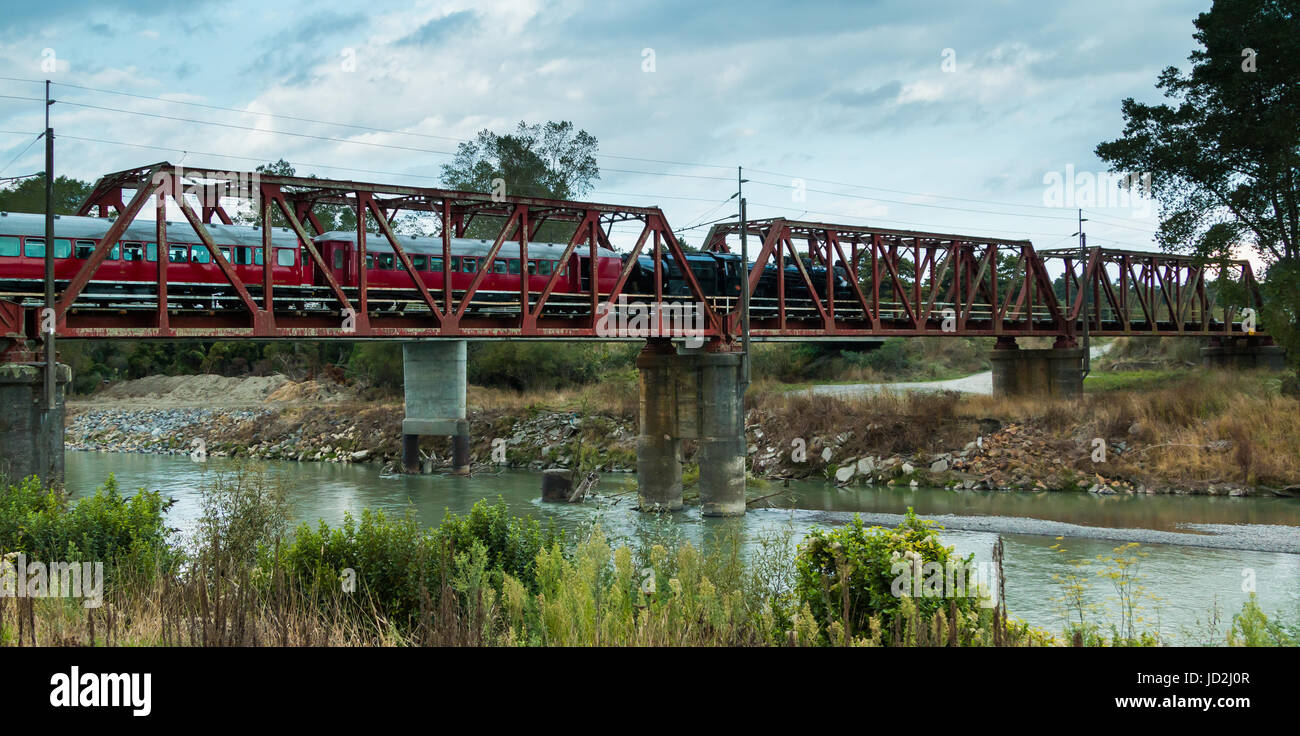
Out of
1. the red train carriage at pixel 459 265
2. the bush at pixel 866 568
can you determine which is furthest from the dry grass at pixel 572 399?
the bush at pixel 866 568

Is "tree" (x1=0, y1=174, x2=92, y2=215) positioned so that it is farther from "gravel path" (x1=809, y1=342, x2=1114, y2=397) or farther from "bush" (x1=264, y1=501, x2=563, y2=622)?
"bush" (x1=264, y1=501, x2=563, y2=622)

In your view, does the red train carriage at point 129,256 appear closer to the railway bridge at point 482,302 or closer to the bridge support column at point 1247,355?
the railway bridge at point 482,302

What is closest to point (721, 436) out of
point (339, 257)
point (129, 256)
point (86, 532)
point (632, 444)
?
point (339, 257)

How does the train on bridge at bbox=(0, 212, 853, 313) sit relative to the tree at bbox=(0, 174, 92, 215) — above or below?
below

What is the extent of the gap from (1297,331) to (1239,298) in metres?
11.0

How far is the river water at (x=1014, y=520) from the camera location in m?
19.4

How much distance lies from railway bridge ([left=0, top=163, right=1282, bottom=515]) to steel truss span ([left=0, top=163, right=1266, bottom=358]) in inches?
3.3

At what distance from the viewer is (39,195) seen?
223 ft

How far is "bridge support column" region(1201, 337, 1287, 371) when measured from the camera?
66062mm

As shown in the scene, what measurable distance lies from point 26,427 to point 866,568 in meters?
18.3

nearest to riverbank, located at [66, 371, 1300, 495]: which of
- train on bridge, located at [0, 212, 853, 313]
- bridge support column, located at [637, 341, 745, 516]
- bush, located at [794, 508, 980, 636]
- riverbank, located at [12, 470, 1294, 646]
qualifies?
train on bridge, located at [0, 212, 853, 313]

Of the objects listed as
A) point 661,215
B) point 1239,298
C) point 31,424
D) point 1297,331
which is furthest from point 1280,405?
point 31,424

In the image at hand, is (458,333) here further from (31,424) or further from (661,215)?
(31,424)
